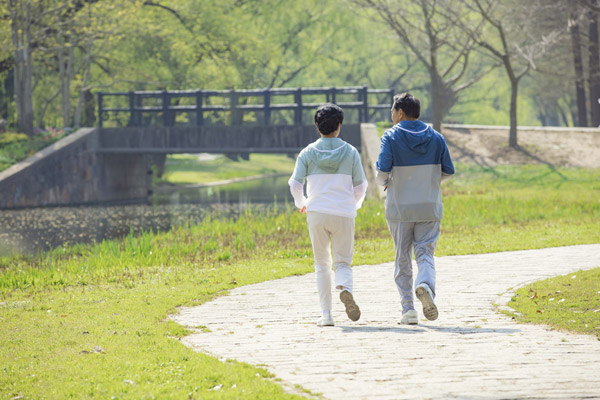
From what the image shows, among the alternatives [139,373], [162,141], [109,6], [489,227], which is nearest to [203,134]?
[162,141]

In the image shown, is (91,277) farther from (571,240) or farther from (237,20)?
(237,20)

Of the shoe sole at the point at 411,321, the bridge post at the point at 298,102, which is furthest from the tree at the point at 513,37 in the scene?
the shoe sole at the point at 411,321

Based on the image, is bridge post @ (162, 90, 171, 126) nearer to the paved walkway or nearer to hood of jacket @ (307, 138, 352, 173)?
the paved walkway

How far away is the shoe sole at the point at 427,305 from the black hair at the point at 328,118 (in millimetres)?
1504

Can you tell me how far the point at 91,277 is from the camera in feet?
35.8

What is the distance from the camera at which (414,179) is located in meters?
7.07

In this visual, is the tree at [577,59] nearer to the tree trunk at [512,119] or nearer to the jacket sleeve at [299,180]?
the tree trunk at [512,119]

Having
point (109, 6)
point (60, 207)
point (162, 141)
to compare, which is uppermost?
point (109, 6)

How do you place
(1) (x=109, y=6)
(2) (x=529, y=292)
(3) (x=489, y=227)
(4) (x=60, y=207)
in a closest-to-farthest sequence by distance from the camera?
(2) (x=529, y=292) → (3) (x=489, y=227) → (4) (x=60, y=207) → (1) (x=109, y=6)

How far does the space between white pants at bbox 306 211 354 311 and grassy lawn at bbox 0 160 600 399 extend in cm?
124

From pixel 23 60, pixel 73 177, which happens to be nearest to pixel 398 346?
pixel 73 177

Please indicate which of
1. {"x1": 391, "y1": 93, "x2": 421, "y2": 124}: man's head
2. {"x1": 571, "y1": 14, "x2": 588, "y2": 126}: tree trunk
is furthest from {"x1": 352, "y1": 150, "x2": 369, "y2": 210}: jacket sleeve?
{"x1": 571, "y1": 14, "x2": 588, "y2": 126}: tree trunk

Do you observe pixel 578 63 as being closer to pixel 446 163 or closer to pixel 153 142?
pixel 153 142

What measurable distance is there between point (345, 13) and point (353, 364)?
49744mm
